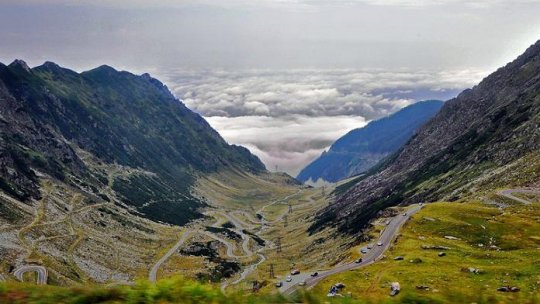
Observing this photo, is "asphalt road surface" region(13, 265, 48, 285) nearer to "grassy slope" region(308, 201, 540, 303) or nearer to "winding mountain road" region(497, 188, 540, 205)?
"grassy slope" region(308, 201, 540, 303)

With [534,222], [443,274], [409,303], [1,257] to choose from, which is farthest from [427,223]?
[1,257]

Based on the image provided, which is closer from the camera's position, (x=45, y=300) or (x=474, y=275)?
(x=45, y=300)

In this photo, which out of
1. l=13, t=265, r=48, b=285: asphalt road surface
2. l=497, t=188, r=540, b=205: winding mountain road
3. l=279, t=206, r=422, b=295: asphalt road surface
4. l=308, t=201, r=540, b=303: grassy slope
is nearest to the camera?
l=308, t=201, r=540, b=303: grassy slope

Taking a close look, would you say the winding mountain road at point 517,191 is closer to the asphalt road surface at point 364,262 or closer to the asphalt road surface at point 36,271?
the asphalt road surface at point 364,262

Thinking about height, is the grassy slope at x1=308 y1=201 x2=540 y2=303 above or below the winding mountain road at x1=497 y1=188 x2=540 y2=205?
below

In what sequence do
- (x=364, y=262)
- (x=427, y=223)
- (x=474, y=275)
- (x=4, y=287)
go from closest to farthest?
1. (x=4, y=287)
2. (x=474, y=275)
3. (x=364, y=262)
4. (x=427, y=223)

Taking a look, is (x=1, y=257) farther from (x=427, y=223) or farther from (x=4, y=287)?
(x=4, y=287)

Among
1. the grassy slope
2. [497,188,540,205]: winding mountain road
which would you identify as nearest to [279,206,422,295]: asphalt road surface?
the grassy slope

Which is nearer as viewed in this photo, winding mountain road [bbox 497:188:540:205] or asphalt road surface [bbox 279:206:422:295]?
asphalt road surface [bbox 279:206:422:295]

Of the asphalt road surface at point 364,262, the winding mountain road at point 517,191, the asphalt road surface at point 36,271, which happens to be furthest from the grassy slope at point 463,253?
the asphalt road surface at point 36,271
